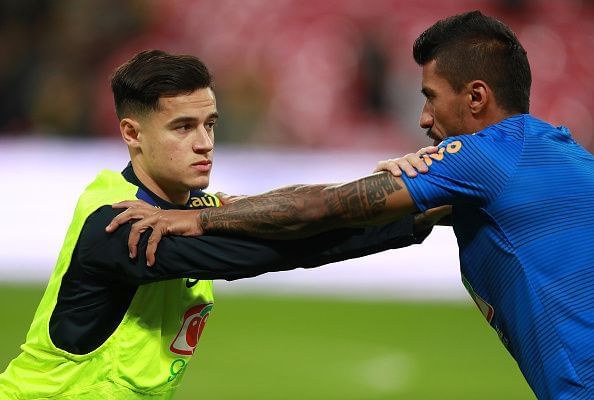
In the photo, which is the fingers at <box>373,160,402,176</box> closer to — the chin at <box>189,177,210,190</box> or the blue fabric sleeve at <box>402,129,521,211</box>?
the blue fabric sleeve at <box>402,129,521,211</box>

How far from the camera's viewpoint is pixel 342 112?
14.5m

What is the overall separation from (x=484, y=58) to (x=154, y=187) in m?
1.39

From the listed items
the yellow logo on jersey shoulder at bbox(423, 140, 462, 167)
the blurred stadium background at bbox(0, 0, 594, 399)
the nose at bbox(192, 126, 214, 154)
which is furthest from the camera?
the blurred stadium background at bbox(0, 0, 594, 399)

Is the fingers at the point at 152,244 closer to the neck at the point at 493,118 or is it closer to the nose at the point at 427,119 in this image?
the nose at the point at 427,119

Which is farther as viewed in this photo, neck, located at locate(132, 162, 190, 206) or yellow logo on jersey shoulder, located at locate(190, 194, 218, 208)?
yellow logo on jersey shoulder, located at locate(190, 194, 218, 208)

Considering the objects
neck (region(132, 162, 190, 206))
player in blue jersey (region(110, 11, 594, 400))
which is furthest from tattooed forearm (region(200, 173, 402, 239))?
neck (region(132, 162, 190, 206))

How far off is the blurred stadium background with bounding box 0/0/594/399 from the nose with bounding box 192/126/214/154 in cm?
475

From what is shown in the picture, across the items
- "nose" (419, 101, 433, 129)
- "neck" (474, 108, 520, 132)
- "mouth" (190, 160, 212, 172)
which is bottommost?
"neck" (474, 108, 520, 132)

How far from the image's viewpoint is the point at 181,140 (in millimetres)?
4273

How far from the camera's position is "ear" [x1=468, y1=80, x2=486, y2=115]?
398 centimetres

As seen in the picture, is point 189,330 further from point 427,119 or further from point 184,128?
point 427,119

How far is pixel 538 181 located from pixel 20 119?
36.6 ft

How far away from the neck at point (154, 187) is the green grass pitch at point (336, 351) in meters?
4.03

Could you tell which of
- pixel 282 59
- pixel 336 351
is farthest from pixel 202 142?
pixel 282 59
